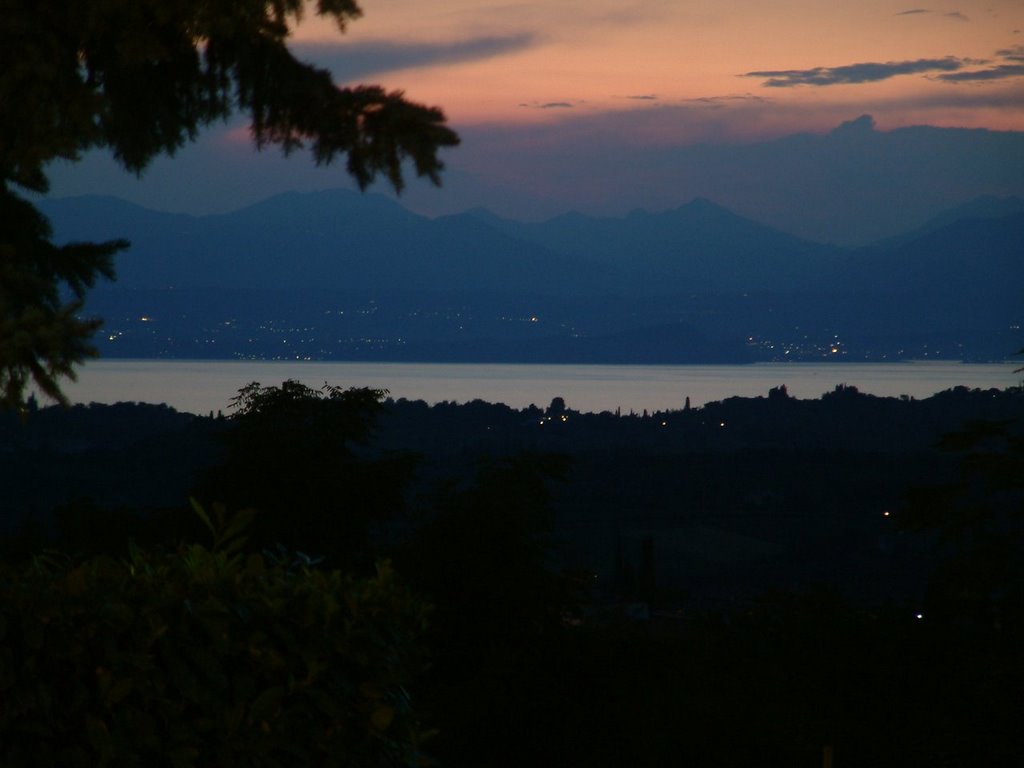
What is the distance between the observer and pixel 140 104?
4.74m

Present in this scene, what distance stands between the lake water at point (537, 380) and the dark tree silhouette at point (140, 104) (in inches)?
2484

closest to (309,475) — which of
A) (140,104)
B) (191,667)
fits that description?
(140,104)

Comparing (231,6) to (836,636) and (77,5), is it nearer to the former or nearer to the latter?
(77,5)

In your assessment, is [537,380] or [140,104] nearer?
[140,104]

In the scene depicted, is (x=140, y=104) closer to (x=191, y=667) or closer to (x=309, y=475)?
(x=191, y=667)

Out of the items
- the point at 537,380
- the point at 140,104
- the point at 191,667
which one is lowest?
the point at 537,380

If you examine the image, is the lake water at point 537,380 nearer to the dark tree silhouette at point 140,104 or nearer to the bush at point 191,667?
the dark tree silhouette at point 140,104

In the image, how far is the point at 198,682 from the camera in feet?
10.4

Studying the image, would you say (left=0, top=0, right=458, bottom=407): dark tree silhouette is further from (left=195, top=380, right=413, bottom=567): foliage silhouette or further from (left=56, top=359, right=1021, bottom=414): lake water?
(left=56, top=359, right=1021, bottom=414): lake water

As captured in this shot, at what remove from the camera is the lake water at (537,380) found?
79.9 meters

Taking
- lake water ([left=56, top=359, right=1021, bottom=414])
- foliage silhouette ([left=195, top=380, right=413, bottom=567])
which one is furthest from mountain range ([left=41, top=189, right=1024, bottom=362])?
foliage silhouette ([left=195, top=380, right=413, bottom=567])

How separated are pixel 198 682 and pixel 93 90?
224 cm

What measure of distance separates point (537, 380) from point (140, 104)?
11103 centimetres

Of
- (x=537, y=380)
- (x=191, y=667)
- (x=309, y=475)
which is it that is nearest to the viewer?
(x=191, y=667)
